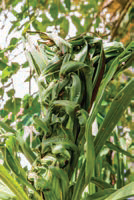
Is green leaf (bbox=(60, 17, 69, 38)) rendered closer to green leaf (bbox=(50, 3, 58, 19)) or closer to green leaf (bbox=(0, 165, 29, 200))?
green leaf (bbox=(50, 3, 58, 19))

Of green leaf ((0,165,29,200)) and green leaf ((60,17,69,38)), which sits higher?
green leaf ((60,17,69,38))

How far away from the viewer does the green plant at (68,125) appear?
0.31 m

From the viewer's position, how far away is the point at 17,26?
0.72 metres

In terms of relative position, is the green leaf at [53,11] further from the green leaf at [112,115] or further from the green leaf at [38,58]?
the green leaf at [112,115]

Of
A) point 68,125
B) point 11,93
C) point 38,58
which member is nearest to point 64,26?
point 11,93

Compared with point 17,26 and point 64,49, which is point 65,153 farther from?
point 17,26

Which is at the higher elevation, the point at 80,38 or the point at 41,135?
the point at 80,38

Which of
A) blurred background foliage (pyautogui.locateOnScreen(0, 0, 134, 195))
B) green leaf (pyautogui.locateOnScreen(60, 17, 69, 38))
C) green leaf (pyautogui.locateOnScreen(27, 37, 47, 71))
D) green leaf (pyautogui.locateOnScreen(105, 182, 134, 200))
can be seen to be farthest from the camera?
green leaf (pyautogui.locateOnScreen(60, 17, 69, 38))

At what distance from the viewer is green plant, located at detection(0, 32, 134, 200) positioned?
306 millimetres

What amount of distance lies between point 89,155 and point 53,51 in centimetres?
20

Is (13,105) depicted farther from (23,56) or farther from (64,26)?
(64,26)

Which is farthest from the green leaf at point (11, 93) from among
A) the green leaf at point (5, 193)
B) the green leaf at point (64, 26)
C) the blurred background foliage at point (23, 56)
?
the green leaf at point (5, 193)

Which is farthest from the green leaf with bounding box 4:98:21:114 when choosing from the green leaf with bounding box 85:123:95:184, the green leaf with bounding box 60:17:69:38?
the green leaf with bounding box 85:123:95:184

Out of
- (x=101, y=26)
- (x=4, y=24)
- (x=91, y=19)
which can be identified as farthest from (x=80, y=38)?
(x=101, y=26)
